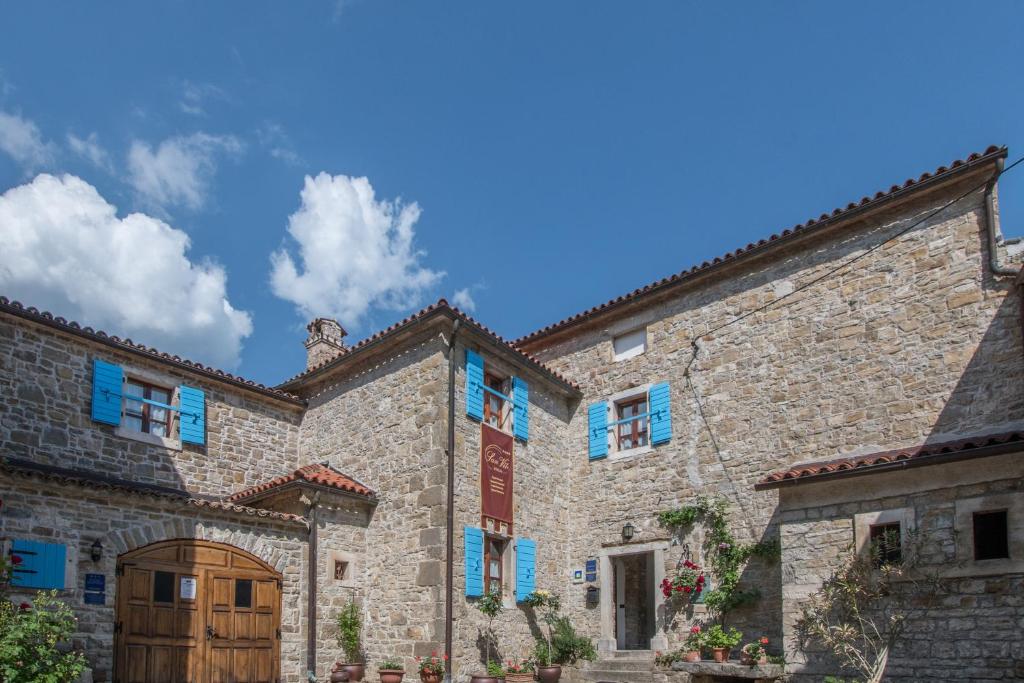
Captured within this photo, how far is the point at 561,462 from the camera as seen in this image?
51.0 ft

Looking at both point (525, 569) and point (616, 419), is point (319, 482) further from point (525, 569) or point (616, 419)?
point (616, 419)

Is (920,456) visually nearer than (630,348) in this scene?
Yes

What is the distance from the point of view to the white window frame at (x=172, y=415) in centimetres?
1291

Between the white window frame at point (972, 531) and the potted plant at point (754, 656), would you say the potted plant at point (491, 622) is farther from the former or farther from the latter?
the white window frame at point (972, 531)

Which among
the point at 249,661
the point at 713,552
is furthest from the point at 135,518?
the point at 713,552

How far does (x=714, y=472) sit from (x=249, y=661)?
7.78 metres

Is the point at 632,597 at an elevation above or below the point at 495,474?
below

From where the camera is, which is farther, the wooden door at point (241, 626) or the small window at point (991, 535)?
the wooden door at point (241, 626)

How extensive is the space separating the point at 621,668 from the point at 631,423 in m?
4.32

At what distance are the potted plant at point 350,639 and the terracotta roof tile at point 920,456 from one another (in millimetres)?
6425

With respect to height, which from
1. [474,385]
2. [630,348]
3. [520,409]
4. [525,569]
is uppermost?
[630,348]

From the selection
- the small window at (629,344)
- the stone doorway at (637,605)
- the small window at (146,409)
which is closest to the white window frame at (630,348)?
the small window at (629,344)

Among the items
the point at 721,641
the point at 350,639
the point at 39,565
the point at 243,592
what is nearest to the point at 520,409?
the point at 350,639

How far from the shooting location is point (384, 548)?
12922 mm
